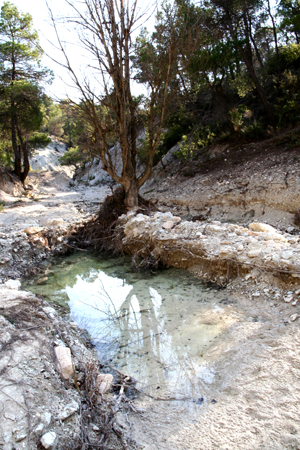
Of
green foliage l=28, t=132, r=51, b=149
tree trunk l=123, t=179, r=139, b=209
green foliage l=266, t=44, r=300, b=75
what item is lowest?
tree trunk l=123, t=179, r=139, b=209

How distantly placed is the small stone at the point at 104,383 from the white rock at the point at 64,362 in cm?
30

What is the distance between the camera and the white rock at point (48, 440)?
175cm

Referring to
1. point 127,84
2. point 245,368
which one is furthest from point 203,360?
point 127,84

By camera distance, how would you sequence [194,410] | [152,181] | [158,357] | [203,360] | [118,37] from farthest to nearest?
[152,181], [118,37], [158,357], [203,360], [194,410]

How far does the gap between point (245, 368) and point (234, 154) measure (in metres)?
11.1

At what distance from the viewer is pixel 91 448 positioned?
6.34ft

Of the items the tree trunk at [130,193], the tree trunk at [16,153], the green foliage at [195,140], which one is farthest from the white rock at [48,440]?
the tree trunk at [16,153]

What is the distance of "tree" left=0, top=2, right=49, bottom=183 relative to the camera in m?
14.4

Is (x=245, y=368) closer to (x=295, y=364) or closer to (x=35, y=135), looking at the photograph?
(x=295, y=364)

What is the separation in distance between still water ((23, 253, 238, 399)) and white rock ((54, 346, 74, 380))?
78cm

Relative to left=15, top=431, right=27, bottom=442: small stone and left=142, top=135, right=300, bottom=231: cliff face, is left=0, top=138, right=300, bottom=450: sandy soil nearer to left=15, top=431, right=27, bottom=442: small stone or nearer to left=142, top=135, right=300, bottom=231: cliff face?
left=15, top=431, right=27, bottom=442: small stone

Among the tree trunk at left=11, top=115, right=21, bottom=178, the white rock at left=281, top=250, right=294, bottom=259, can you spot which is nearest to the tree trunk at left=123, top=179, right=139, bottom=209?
the white rock at left=281, top=250, right=294, bottom=259

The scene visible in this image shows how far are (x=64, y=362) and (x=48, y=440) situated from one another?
78 cm

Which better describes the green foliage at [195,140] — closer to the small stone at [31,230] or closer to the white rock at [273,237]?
the small stone at [31,230]
